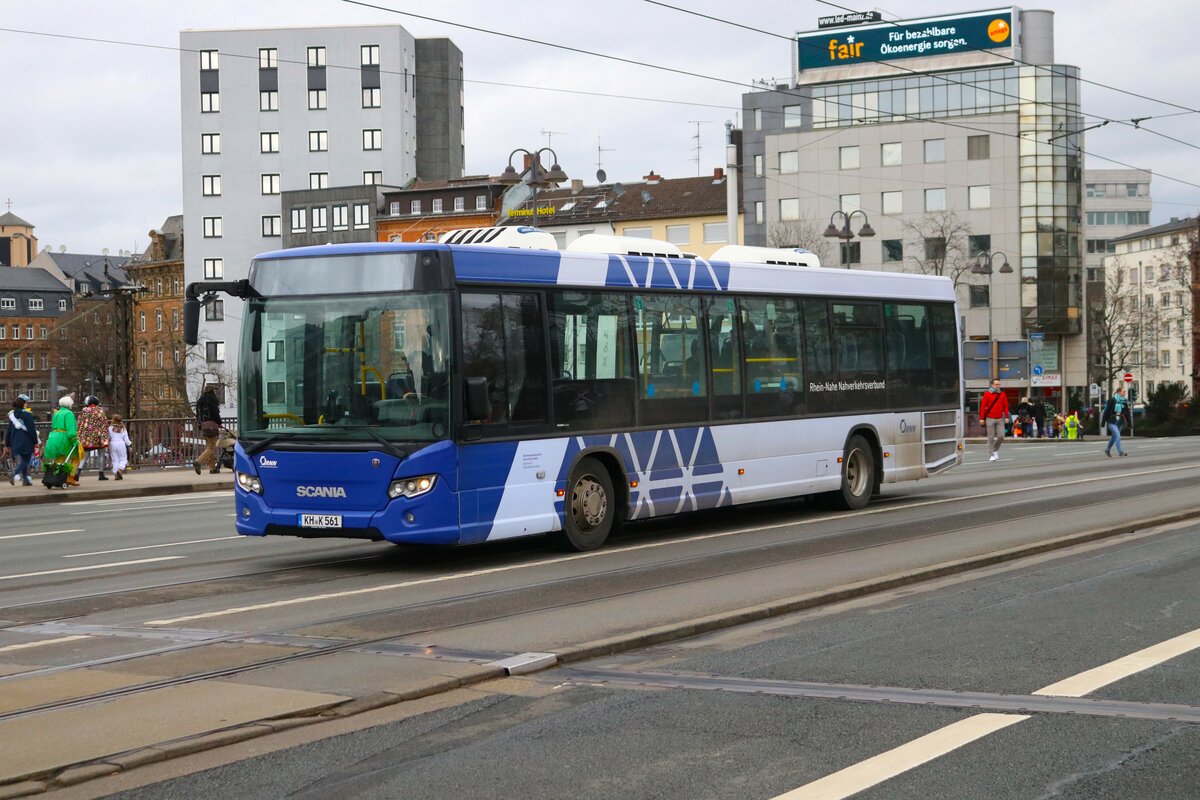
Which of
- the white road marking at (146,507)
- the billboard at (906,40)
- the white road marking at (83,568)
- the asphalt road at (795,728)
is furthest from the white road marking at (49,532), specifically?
the billboard at (906,40)

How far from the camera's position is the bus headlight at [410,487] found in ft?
43.0

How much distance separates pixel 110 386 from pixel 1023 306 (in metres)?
66.1

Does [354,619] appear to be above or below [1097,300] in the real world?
below

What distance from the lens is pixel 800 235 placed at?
3718 inches

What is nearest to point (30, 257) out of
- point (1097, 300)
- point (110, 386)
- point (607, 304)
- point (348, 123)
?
point (110, 386)

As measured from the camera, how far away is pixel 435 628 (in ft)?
32.9

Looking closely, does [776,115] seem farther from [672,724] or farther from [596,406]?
[672,724]

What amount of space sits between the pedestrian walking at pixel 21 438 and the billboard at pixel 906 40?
2788 inches

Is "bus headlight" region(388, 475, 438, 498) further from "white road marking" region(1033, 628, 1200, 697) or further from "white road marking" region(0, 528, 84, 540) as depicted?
"white road marking" region(0, 528, 84, 540)

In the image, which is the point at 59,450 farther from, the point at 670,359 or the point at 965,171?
the point at 965,171

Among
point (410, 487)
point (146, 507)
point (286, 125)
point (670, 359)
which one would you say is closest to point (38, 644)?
point (410, 487)

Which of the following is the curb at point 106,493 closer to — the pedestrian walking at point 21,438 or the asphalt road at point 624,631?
the pedestrian walking at point 21,438

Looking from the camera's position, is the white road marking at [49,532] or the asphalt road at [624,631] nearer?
the asphalt road at [624,631]

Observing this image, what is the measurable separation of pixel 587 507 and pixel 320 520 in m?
2.90
